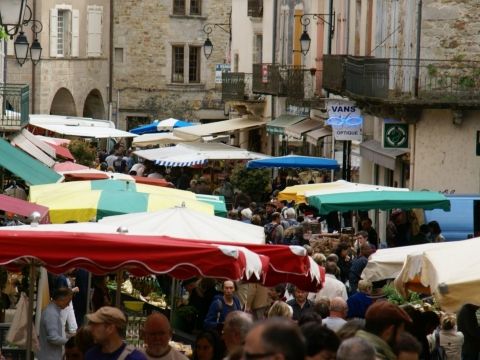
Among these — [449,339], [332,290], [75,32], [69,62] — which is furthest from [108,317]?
[75,32]

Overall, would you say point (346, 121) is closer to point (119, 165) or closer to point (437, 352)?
point (437, 352)

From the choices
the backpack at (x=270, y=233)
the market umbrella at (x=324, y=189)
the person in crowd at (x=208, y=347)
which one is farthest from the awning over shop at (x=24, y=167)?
the person in crowd at (x=208, y=347)

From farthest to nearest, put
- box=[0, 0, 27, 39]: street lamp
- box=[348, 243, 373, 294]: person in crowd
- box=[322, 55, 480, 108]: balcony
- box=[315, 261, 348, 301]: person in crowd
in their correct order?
box=[322, 55, 480, 108]: balcony, box=[348, 243, 373, 294]: person in crowd, box=[315, 261, 348, 301]: person in crowd, box=[0, 0, 27, 39]: street lamp

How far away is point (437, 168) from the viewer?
29.3 meters

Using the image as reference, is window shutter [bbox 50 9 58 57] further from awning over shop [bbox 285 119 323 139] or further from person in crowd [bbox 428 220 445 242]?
person in crowd [bbox 428 220 445 242]

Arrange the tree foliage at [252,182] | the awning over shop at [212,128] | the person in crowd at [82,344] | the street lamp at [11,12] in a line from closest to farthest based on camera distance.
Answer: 1. the person in crowd at [82,344]
2. the street lamp at [11,12]
3. the tree foliage at [252,182]
4. the awning over shop at [212,128]

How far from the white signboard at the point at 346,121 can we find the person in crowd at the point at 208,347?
64.9ft

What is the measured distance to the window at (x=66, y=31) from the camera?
191 ft

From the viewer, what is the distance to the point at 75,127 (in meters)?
47.8

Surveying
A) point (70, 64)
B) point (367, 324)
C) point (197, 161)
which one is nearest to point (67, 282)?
point (367, 324)

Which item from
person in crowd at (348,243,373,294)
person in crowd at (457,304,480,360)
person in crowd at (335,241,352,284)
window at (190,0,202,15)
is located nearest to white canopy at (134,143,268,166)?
person in crowd at (335,241,352,284)

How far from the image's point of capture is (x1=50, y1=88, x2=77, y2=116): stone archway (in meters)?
60.6

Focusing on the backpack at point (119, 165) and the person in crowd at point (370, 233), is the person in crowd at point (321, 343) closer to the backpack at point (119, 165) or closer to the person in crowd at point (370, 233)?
the person in crowd at point (370, 233)

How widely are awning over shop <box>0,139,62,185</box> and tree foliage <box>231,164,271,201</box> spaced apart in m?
11.9
